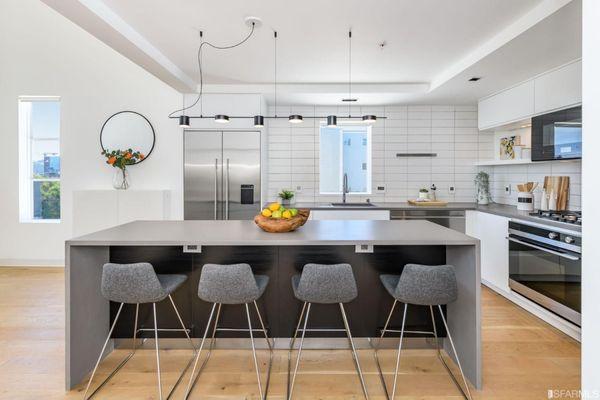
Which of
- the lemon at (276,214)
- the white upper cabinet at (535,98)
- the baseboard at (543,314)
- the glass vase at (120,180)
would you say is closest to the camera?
the lemon at (276,214)

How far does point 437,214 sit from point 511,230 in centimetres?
101

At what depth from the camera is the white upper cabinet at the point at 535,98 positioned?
292cm

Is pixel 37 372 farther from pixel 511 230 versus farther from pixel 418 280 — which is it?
pixel 511 230

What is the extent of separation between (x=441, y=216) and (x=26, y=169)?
5.78m

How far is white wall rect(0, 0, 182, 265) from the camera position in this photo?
4609 millimetres

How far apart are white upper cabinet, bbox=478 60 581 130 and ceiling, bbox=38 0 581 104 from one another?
4.3 inches

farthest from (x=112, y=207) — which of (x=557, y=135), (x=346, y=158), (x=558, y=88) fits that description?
(x=558, y=88)

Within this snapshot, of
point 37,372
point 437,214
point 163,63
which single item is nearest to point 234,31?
point 163,63

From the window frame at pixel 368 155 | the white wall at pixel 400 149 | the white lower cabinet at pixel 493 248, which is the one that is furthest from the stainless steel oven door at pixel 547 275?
the window frame at pixel 368 155

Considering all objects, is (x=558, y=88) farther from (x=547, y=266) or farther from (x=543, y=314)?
(x=543, y=314)

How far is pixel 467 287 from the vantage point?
2137 millimetres

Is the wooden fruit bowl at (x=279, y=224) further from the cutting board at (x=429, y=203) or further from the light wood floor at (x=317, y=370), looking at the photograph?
the cutting board at (x=429, y=203)

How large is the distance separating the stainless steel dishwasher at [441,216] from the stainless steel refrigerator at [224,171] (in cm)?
186

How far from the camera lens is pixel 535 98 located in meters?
3.38
